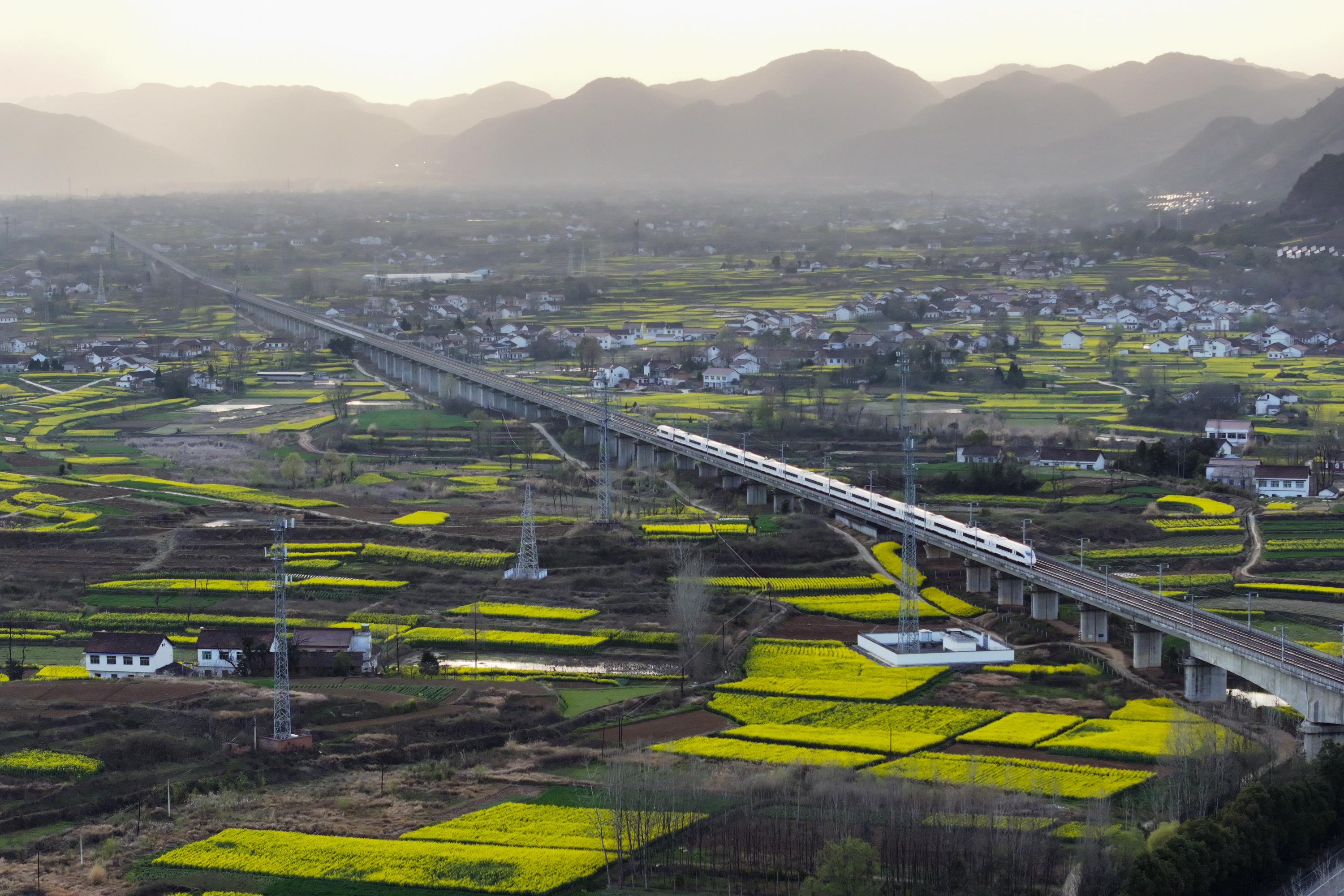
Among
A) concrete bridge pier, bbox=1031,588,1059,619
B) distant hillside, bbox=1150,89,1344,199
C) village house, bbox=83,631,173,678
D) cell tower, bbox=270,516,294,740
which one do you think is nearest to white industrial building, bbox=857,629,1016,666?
concrete bridge pier, bbox=1031,588,1059,619

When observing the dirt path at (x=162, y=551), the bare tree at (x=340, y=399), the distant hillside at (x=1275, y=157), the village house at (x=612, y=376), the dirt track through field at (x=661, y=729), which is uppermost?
the distant hillside at (x=1275, y=157)

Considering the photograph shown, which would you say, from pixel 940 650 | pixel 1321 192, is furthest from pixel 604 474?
pixel 1321 192

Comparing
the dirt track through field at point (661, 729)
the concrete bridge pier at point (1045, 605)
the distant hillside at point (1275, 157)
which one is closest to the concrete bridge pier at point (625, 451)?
the concrete bridge pier at point (1045, 605)

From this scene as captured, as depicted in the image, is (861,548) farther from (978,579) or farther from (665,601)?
(665,601)

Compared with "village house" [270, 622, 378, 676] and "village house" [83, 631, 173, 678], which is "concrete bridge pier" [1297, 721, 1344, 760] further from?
"village house" [83, 631, 173, 678]

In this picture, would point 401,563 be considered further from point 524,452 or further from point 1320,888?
point 1320,888

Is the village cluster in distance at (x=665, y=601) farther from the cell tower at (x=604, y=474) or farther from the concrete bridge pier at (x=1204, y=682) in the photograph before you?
the cell tower at (x=604, y=474)

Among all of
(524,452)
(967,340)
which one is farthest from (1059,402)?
(524,452)
